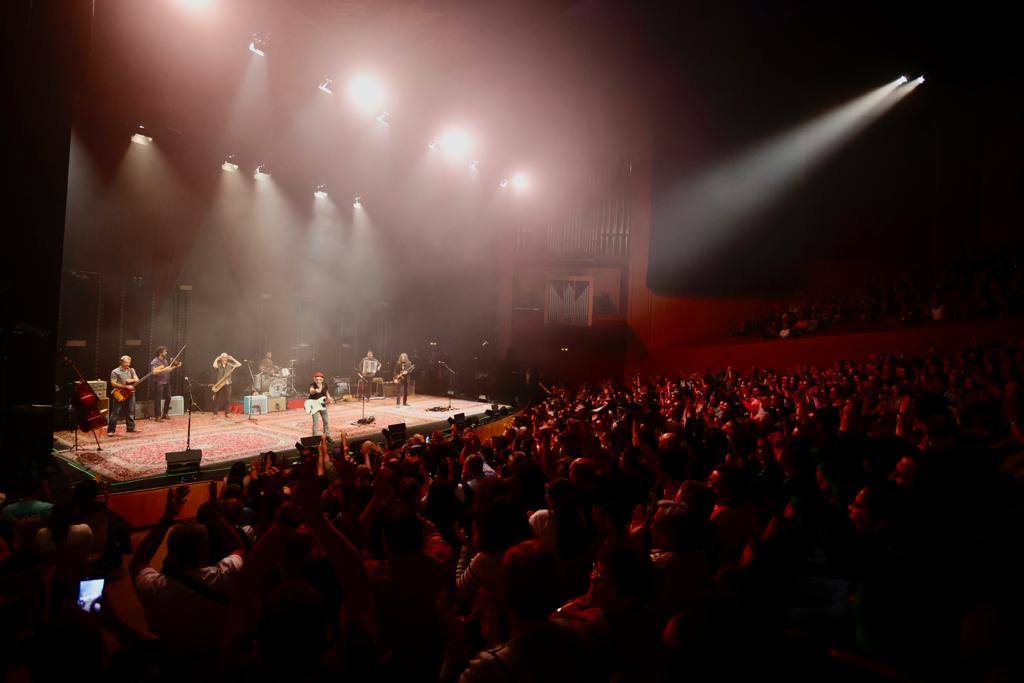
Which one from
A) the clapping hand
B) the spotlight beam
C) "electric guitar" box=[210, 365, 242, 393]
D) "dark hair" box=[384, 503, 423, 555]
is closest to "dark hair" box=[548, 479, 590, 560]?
"dark hair" box=[384, 503, 423, 555]

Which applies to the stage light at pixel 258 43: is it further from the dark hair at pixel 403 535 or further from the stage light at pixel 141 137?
the dark hair at pixel 403 535

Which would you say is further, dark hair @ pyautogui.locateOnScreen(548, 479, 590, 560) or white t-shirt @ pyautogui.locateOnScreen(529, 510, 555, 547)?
white t-shirt @ pyautogui.locateOnScreen(529, 510, 555, 547)

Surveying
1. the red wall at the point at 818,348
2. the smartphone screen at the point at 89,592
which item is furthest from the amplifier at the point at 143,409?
the red wall at the point at 818,348

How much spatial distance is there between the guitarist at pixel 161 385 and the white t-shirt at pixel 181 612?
10857mm

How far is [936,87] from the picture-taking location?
14.6m

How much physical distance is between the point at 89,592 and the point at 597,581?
2.39m

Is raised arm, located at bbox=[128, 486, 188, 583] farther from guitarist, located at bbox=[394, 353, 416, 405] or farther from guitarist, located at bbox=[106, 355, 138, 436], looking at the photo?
guitarist, located at bbox=[394, 353, 416, 405]

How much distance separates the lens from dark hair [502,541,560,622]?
1.44 meters

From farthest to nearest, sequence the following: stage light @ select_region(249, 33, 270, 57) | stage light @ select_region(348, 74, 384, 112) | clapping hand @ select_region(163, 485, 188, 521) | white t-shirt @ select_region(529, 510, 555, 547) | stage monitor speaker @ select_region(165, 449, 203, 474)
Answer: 1. stage light @ select_region(348, 74, 384, 112)
2. stage light @ select_region(249, 33, 270, 57)
3. stage monitor speaker @ select_region(165, 449, 203, 474)
4. clapping hand @ select_region(163, 485, 188, 521)
5. white t-shirt @ select_region(529, 510, 555, 547)

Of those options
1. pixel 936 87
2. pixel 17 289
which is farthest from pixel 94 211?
pixel 936 87

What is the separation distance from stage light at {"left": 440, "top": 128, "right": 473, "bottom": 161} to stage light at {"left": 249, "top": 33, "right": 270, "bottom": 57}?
202 inches

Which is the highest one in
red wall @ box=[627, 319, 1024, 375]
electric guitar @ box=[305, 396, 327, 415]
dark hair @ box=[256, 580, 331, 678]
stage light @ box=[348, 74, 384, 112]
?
stage light @ box=[348, 74, 384, 112]

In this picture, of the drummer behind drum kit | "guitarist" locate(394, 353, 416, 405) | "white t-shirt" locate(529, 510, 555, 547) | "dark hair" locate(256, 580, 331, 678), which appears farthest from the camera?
"guitarist" locate(394, 353, 416, 405)

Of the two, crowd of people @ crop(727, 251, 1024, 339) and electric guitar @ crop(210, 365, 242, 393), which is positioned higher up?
crowd of people @ crop(727, 251, 1024, 339)
